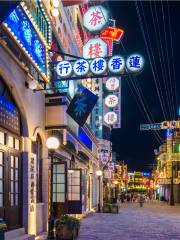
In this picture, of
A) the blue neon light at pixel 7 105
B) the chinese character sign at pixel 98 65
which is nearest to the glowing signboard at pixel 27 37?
the blue neon light at pixel 7 105

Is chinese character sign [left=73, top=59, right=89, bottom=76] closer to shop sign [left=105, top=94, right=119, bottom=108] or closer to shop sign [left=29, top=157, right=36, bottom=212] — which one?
shop sign [left=29, top=157, right=36, bottom=212]

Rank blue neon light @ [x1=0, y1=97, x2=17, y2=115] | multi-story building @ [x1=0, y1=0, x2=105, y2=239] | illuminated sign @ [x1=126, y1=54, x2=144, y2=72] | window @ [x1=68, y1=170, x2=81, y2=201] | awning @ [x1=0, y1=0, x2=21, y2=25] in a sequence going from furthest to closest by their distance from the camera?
window @ [x1=68, y1=170, x2=81, y2=201] → illuminated sign @ [x1=126, y1=54, x2=144, y2=72] → multi-story building @ [x1=0, y1=0, x2=105, y2=239] → blue neon light @ [x1=0, y1=97, x2=17, y2=115] → awning @ [x1=0, y1=0, x2=21, y2=25]

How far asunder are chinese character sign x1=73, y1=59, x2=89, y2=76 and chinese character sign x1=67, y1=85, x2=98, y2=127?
1.36 metres

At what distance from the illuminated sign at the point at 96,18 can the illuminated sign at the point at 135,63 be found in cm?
1011

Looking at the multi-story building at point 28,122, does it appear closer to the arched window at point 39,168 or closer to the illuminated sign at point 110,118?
the arched window at point 39,168

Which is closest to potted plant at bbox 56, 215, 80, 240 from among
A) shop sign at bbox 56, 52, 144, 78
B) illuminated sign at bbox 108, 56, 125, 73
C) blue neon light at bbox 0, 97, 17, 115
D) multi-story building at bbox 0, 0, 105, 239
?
multi-story building at bbox 0, 0, 105, 239

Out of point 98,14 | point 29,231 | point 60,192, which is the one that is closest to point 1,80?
point 29,231

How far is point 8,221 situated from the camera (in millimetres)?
12781

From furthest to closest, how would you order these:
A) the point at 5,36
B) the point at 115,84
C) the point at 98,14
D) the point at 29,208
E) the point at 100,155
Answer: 1. the point at 100,155
2. the point at 115,84
3. the point at 98,14
4. the point at 29,208
5. the point at 5,36

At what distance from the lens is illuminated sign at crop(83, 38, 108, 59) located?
24906 mm

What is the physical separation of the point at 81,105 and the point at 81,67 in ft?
6.61

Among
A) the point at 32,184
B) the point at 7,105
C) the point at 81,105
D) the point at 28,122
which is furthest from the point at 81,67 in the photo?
the point at 32,184

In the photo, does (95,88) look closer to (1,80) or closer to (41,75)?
(41,75)

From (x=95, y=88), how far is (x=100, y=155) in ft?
23.8
